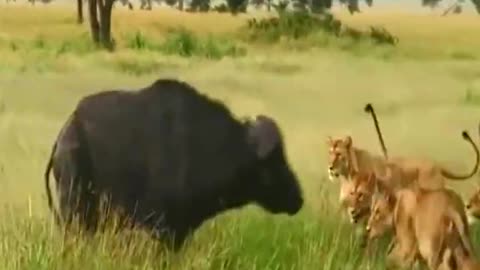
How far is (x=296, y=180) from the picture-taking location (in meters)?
1.88

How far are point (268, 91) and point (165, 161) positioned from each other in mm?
195

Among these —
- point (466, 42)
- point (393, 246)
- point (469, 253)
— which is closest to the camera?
point (469, 253)

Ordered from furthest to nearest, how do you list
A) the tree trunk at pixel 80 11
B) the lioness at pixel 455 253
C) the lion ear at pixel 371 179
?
the tree trunk at pixel 80 11, the lion ear at pixel 371 179, the lioness at pixel 455 253

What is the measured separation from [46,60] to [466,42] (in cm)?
61

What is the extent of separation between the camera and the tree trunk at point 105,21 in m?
1.94

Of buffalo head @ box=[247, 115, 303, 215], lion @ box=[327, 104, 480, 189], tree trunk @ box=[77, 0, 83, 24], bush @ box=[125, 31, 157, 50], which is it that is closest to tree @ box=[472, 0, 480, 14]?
lion @ box=[327, 104, 480, 189]

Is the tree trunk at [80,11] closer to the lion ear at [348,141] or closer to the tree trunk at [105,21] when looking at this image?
the tree trunk at [105,21]

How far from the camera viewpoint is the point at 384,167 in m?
1.85

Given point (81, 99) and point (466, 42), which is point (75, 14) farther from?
point (466, 42)

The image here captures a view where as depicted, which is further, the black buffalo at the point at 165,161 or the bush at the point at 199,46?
the bush at the point at 199,46

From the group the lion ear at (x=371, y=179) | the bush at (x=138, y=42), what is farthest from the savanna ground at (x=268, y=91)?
the lion ear at (x=371, y=179)

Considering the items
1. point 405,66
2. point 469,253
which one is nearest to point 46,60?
point 405,66

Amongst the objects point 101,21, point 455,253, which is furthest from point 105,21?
point 455,253

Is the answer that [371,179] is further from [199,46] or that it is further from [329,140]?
[199,46]
